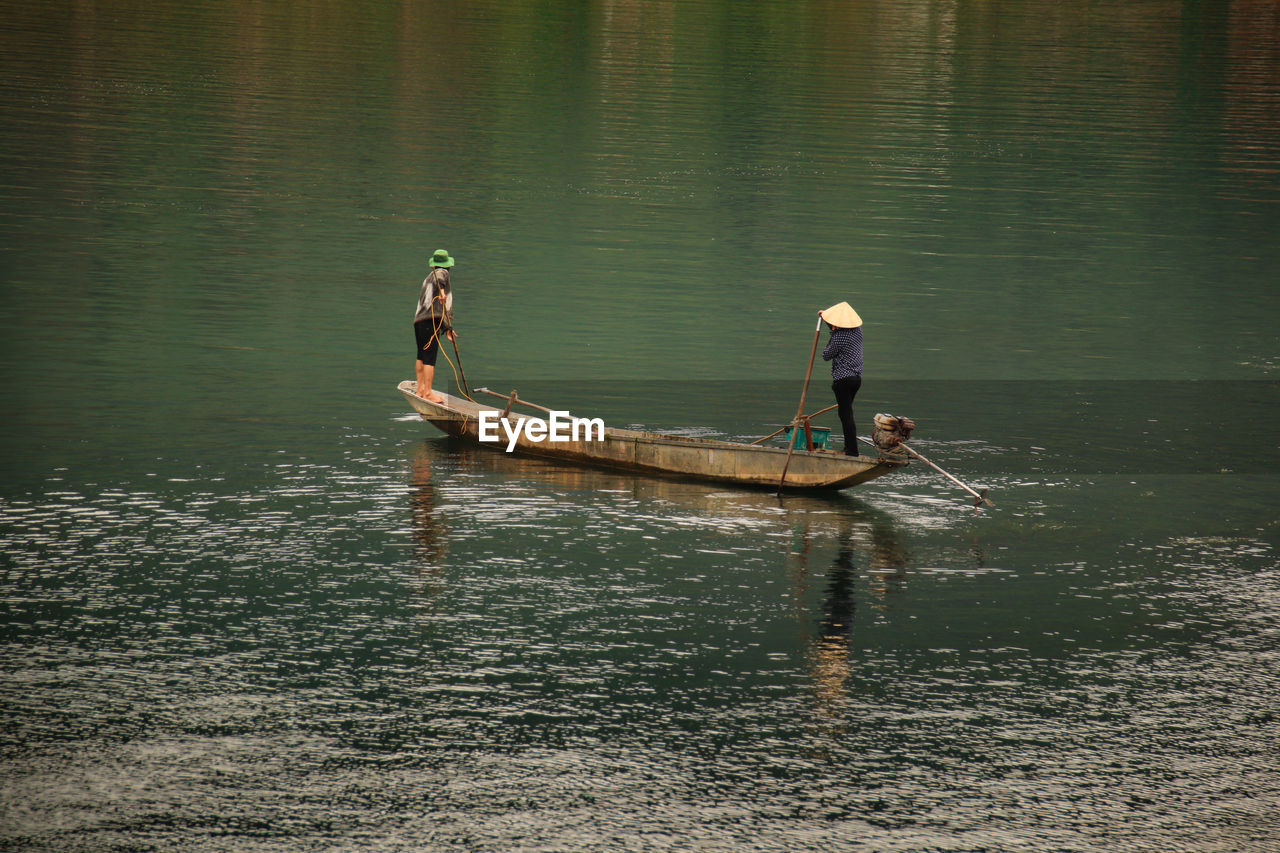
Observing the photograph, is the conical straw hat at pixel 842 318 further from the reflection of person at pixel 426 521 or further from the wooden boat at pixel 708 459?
the reflection of person at pixel 426 521

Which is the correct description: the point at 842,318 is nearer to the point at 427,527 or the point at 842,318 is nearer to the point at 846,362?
the point at 846,362

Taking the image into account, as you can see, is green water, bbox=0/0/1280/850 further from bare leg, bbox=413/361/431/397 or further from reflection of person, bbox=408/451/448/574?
bare leg, bbox=413/361/431/397

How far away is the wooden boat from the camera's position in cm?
2026

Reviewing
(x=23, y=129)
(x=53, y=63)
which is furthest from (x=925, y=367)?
(x=53, y=63)

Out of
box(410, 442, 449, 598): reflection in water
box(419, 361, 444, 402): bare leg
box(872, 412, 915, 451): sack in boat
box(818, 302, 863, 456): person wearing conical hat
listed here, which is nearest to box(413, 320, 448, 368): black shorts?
box(419, 361, 444, 402): bare leg

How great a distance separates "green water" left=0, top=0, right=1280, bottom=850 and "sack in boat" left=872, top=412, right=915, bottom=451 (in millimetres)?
941

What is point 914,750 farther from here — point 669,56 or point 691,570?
point 669,56

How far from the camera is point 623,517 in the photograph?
19500 mm

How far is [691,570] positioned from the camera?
17.2 metres

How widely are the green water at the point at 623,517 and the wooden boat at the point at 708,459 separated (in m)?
0.35

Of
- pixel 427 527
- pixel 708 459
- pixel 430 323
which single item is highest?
pixel 430 323

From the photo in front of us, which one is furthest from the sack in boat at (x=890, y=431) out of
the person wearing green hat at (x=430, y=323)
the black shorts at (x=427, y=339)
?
the black shorts at (x=427, y=339)

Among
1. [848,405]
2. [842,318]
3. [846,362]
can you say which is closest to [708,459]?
[848,405]

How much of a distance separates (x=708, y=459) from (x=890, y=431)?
2.80 m
